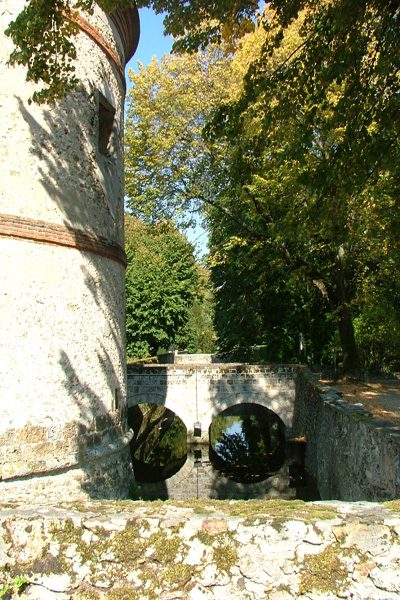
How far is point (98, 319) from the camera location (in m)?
6.61

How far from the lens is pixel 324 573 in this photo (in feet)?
8.46

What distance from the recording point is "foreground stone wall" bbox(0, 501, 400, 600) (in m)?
2.58

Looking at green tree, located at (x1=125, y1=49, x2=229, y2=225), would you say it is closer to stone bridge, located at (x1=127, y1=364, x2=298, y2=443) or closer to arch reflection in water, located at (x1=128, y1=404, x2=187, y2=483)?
stone bridge, located at (x1=127, y1=364, x2=298, y2=443)

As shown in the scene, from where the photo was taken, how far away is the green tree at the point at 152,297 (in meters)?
27.6

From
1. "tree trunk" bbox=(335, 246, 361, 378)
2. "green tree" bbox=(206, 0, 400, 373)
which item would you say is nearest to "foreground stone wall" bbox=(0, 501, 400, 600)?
"green tree" bbox=(206, 0, 400, 373)

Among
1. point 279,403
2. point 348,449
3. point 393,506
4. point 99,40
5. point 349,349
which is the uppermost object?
point 99,40

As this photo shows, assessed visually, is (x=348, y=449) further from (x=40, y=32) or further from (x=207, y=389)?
(x=207, y=389)

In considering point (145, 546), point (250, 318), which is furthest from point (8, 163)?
point (250, 318)

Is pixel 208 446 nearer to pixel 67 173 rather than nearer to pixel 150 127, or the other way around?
pixel 150 127

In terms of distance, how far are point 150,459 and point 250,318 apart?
7.44 m

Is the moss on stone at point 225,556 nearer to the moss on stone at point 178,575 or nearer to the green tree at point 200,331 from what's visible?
the moss on stone at point 178,575

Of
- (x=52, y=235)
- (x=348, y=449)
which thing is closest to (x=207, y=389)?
(x=348, y=449)

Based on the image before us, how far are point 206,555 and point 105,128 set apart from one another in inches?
256

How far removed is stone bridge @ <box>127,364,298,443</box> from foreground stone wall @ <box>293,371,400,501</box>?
294 centimetres
